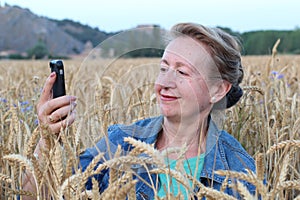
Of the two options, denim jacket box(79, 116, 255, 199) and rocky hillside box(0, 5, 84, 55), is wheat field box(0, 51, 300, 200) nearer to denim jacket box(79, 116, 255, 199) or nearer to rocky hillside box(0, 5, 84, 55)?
denim jacket box(79, 116, 255, 199)

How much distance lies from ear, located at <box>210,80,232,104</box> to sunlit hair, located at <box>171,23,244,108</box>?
0.05 ft

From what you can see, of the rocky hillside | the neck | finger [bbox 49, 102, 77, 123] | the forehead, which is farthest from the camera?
the rocky hillside

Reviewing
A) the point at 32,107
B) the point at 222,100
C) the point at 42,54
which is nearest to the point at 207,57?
the point at 222,100

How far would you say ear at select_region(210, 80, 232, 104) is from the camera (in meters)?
1.48

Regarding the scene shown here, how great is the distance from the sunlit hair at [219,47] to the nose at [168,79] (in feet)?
0.37

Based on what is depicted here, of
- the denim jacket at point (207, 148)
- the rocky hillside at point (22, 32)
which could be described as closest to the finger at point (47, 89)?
the denim jacket at point (207, 148)

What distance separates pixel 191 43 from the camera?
1.35 m

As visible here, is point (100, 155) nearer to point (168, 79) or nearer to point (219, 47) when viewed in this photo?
point (168, 79)

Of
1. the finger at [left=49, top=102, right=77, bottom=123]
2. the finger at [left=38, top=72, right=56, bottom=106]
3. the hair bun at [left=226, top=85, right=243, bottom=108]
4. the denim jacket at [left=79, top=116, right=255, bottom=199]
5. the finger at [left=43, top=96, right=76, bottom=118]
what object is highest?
the finger at [left=38, top=72, right=56, bottom=106]

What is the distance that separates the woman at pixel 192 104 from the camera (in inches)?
51.4

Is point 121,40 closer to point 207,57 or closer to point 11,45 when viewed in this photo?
point 207,57

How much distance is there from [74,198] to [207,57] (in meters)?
0.71

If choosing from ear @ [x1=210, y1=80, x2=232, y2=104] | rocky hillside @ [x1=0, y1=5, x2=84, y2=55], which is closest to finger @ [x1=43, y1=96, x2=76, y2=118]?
ear @ [x1=210, y1=80, x2=232, y2=104]

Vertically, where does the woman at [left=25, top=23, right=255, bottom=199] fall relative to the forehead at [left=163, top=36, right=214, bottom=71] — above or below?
below
